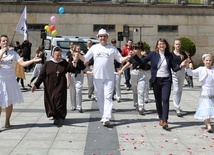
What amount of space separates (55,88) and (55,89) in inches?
0.9

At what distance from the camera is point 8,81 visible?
9.25m

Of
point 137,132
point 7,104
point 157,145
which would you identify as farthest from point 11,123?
point 157,145

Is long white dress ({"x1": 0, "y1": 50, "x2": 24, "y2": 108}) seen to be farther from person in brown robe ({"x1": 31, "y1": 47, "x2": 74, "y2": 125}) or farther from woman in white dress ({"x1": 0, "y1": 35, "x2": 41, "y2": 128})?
person in brown robe ({"x1": 31, "y1": 47, "x2": 74, "y2": 125})

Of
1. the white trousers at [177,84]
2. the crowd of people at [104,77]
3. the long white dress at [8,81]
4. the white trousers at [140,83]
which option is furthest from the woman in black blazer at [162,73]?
the long white dress at [8,81]

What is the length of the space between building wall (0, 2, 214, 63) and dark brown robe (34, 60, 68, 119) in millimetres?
24529

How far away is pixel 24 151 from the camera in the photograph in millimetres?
7398

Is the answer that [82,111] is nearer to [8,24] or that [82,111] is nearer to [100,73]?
[100,73]

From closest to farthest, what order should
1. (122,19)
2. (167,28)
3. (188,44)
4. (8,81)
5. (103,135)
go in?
(103,135) < (8,81) < (188,44) < (122,19) < (167,28)

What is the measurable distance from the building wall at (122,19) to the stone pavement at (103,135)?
2279 cm

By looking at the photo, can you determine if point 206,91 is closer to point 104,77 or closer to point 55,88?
point 104,77

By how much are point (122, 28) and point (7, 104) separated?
25.7m

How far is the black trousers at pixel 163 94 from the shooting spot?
957 cm

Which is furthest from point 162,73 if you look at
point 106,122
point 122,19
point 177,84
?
point 122,19

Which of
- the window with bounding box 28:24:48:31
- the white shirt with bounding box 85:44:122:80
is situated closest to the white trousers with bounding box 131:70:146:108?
the white shirt with bounding box 85:44:122:80
